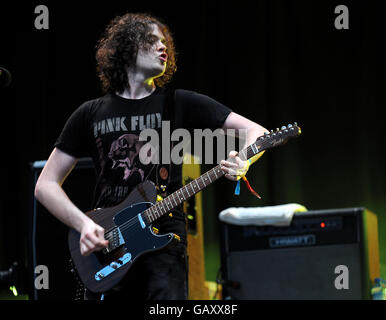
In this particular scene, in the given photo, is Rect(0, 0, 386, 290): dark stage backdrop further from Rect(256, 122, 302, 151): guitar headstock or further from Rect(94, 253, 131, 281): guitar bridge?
Rect(94, 253, 131, 281): guitar bridge

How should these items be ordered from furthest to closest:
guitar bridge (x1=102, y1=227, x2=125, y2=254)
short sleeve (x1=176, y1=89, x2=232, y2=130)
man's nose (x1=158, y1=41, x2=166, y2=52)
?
man's nose (x1=158, y1=41, x2=166, y2=52) → short sleeve (x1=176, y1=89, x2=232, y2=130) → guitar bridge (x1=102, y1=227, x2=125, y2=254)

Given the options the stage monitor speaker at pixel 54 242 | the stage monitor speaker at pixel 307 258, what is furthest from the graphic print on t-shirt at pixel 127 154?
the stage monitor speaker at pixel 307 258

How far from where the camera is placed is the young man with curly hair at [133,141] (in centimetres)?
211

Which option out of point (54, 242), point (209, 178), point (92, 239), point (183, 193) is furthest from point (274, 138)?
point (54, 242)

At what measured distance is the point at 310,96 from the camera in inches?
174

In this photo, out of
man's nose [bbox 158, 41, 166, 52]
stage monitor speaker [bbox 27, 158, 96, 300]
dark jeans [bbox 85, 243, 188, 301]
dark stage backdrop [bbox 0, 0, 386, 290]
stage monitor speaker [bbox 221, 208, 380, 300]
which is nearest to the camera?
dark jeans [bbox 85, 243, 188, 301]

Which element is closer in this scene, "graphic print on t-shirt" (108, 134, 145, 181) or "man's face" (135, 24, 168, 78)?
"graphic print on t-shirt" (108, 134, 145, 181)

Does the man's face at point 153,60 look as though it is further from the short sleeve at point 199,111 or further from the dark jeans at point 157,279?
the dark jeans at point 157,279

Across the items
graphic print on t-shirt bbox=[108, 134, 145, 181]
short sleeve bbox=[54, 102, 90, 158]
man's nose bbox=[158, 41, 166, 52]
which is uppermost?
man's nose bbox=[158, 41, 166, 52]

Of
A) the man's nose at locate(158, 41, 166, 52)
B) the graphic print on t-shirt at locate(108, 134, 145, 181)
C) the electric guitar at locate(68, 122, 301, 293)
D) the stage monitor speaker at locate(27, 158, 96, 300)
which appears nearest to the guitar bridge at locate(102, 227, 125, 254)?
the electric guitar at locate(68, 122, 301, 293)

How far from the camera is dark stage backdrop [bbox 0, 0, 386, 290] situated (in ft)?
13.9

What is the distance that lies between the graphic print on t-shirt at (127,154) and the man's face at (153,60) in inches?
13.3

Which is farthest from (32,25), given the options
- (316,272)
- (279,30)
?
(316,272)

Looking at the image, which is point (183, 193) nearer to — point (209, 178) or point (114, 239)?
point (209, 178)
